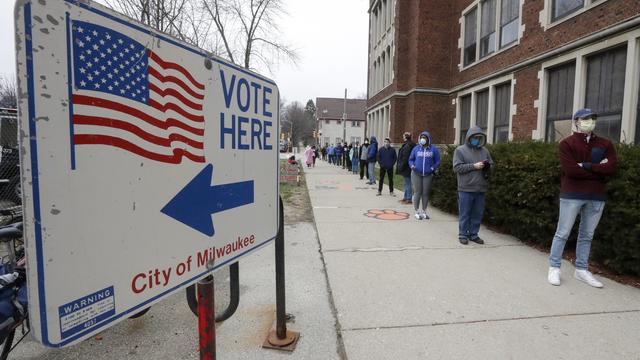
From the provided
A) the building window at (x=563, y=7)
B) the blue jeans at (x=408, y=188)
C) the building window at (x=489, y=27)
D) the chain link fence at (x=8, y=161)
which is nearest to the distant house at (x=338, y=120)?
the building window at (x=489, y=27)

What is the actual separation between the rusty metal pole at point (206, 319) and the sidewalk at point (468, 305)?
1443 mm

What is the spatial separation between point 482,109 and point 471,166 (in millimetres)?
10964

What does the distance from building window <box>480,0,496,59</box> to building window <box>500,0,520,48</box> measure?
0.58 m

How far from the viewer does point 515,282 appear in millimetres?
3994

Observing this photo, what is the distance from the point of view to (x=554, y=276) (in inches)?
155

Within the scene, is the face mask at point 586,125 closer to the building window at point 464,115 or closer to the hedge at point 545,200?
the hedge at point 545,200

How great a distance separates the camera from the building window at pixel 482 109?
48.0ft

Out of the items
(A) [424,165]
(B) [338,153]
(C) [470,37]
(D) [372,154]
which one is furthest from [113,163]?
(B) [338,153]

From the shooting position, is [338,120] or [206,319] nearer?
[206,319]

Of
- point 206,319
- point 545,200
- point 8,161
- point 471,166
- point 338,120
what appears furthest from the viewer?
point 338,120

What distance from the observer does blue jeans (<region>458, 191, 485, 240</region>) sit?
18.3 feet

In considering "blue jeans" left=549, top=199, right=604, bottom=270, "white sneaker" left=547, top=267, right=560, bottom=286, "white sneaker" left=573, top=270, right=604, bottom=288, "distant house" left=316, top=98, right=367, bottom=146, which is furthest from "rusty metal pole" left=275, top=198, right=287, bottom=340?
"distant house" left=316, top=98, right=367, bottom=146

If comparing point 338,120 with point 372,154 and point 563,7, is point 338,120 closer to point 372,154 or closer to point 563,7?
point 372,154

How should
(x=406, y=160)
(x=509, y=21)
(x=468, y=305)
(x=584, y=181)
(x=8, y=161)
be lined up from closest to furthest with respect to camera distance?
(x=468, y=305)
(x=584, y=181)
(x=8, y=161)
(x=406, y=160)
(x=509, y=21)
